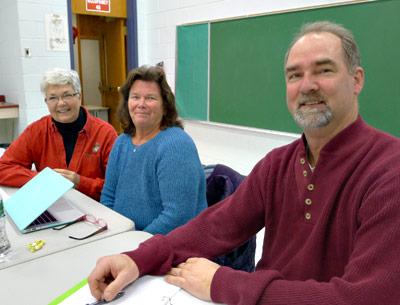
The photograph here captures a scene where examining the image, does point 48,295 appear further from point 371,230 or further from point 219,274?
point 371,230

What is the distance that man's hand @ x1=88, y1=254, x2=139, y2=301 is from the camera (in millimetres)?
864

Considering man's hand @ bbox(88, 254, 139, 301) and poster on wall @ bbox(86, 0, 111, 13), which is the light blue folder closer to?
man's hand @ bbox(88, 254, 139, 301)

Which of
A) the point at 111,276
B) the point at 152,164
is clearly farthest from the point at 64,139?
the point at 111,276

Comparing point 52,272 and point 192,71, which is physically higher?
point 192,71

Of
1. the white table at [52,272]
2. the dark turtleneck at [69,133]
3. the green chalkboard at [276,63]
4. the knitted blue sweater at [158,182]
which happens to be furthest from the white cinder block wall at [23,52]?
the white table at [52,272]

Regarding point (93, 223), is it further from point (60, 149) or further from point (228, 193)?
point (60, 149)

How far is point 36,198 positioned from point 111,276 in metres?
0.62

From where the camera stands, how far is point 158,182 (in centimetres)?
157

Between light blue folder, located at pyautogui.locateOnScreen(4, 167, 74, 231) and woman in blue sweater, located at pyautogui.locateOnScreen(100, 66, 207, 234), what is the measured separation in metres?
0.34

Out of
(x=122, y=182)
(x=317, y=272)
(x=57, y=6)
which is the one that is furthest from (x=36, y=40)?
(x=317, y=272)

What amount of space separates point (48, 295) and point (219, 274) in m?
0.43

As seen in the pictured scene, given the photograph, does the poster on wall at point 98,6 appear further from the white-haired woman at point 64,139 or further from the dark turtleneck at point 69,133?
the dark turtleneck at point 69,133

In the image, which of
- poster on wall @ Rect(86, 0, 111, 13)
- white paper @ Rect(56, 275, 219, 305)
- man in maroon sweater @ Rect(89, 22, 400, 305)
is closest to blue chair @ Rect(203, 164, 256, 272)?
man in maroon sweater @ Rect(89, 22, 400, 305)

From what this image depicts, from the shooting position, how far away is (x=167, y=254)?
1.00m
